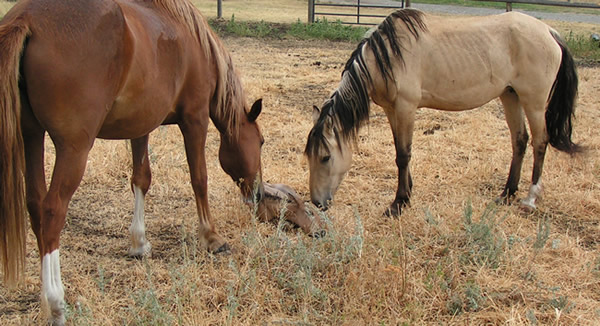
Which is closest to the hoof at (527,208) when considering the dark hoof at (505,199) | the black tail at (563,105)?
the dark hoof at (505,199)

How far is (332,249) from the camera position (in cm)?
346

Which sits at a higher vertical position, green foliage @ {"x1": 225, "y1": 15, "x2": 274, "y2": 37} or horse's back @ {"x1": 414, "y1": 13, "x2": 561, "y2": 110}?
horse's back @ {"x1": 414, "y1": 13, "x2": 561, "y2": 110}

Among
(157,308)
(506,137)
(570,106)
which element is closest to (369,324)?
(157,308)

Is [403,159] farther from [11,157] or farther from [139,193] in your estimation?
[11,157]

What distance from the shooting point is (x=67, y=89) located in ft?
8.48

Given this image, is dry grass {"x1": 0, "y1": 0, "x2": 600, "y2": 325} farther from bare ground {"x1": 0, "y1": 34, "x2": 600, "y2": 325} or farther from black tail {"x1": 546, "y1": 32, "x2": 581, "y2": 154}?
black tail {"x1": 546, "y1": 32, "x2": 581, "y2": 154}

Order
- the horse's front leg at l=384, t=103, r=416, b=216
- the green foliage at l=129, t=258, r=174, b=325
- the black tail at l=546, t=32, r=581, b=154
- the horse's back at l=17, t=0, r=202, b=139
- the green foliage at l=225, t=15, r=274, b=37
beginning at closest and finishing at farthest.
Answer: the horse's back at l=17, t=0, r=202, b=139, the green foliage at l=129, t=258, r=174, b=325, the horse's front leg at l=384, t=103, r=416, b=216, the black tail at l=546, t=32, r=581, b=154, the green foliage at l=225, t=15, r=274, b=37

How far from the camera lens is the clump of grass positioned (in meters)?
14.5

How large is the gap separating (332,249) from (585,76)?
322 inches

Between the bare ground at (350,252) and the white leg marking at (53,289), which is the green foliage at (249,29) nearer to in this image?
the bare ground at (350,252)

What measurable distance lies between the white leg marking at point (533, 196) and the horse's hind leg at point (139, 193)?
297cm

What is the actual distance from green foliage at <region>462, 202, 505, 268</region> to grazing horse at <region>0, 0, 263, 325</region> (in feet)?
6.44

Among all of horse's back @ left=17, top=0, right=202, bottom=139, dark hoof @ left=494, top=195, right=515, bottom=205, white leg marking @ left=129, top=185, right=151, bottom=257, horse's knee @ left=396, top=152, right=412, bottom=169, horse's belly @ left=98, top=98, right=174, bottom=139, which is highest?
horse's back @ left=17, top=0, right=202, bottom=139

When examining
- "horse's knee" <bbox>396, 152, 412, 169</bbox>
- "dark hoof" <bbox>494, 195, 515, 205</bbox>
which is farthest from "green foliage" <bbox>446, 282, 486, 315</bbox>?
"dark hoof" <bbox>494, 195, 515, 205</bbox>
